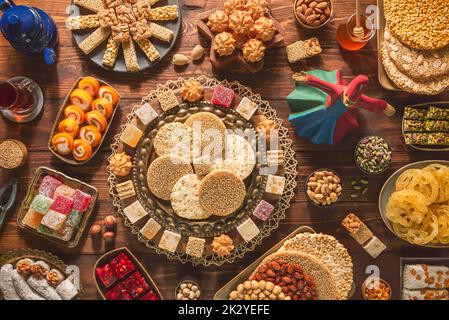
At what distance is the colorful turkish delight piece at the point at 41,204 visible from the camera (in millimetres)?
3270

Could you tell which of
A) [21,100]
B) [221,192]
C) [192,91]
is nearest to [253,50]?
[192,91]

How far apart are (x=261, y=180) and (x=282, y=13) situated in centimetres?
129

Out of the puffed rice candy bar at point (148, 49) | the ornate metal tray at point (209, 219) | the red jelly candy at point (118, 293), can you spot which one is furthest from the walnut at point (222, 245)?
the puffed rice candy bar at point (148, 49)

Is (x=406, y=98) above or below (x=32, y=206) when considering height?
above

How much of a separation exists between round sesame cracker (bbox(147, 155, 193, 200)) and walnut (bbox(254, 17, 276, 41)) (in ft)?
3.39

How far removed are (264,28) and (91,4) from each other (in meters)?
1.27

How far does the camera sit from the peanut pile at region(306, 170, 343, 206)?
331 centimetres

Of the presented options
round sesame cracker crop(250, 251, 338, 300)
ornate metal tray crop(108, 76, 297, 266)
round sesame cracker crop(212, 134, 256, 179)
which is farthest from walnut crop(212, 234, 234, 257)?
round sesame cracker crop(212, 134, 256, 179)

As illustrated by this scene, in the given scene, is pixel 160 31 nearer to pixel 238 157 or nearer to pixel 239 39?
pixel 239 39
